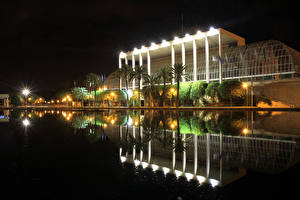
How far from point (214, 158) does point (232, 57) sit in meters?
60.7

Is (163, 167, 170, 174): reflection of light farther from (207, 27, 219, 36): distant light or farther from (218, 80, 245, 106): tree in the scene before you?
(207, 27, 219, 36): distant light

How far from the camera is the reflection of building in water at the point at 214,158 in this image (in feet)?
18.9

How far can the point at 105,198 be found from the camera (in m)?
4.24

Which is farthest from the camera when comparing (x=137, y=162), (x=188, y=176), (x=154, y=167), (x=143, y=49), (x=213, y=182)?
(x=143, y=49)

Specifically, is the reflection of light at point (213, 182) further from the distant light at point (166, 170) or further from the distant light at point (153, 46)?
the distant light at point (153, 46)

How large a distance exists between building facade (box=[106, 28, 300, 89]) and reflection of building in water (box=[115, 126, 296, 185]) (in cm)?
4964

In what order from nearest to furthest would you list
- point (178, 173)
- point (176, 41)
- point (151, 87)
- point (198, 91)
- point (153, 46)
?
point (178, 173) < point (198, 91) < point (151, 87) < point (176, 41) < point (153, 46)

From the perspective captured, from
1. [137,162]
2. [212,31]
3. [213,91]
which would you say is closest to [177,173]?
[137,162]

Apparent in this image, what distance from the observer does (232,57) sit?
63.0 m

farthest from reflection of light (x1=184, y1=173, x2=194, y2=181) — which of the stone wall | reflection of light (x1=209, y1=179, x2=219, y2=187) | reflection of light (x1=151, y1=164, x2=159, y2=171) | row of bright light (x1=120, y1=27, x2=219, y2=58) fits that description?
row of bright light (x1=120, y1=27, x2=219, y2=58)

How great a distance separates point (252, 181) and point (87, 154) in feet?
17.0

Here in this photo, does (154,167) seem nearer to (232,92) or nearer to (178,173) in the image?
(178,173)

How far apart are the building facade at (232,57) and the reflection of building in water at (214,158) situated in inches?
1954

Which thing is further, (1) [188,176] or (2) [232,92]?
(2) [232,92]
